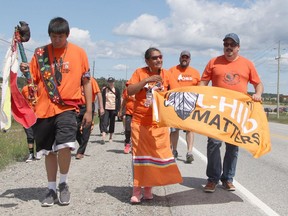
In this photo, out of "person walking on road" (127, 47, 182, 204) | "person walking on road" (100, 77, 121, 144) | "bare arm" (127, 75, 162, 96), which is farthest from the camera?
"person walking on road" (100, 77, 121, 144)

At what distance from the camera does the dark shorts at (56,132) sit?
5230mm

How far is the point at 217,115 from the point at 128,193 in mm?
1632

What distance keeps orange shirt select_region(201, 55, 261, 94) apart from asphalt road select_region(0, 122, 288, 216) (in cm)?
153

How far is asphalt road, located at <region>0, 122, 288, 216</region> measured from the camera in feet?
16.9

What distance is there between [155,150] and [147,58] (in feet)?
3.90

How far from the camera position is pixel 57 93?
522cm

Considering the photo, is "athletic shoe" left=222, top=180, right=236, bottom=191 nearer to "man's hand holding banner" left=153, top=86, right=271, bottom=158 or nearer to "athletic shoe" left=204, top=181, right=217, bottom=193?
"athletic shoe" left=204, top=181, right=217, bottom=193

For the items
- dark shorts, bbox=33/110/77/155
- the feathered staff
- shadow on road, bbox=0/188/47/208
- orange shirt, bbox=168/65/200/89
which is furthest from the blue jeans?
orange shirt, bbox=168/65/200/89

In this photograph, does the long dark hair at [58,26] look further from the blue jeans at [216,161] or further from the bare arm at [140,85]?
the blue jeans at [216,161]

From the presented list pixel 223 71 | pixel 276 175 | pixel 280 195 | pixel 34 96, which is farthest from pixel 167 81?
pixel 276 175

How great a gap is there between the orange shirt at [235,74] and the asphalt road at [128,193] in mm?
1530

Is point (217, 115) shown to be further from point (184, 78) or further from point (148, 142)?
point (184, 78)

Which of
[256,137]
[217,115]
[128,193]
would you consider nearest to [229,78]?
[217,115]

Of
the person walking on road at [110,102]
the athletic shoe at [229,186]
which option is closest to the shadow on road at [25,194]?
the athletic shoe at [229,186]
